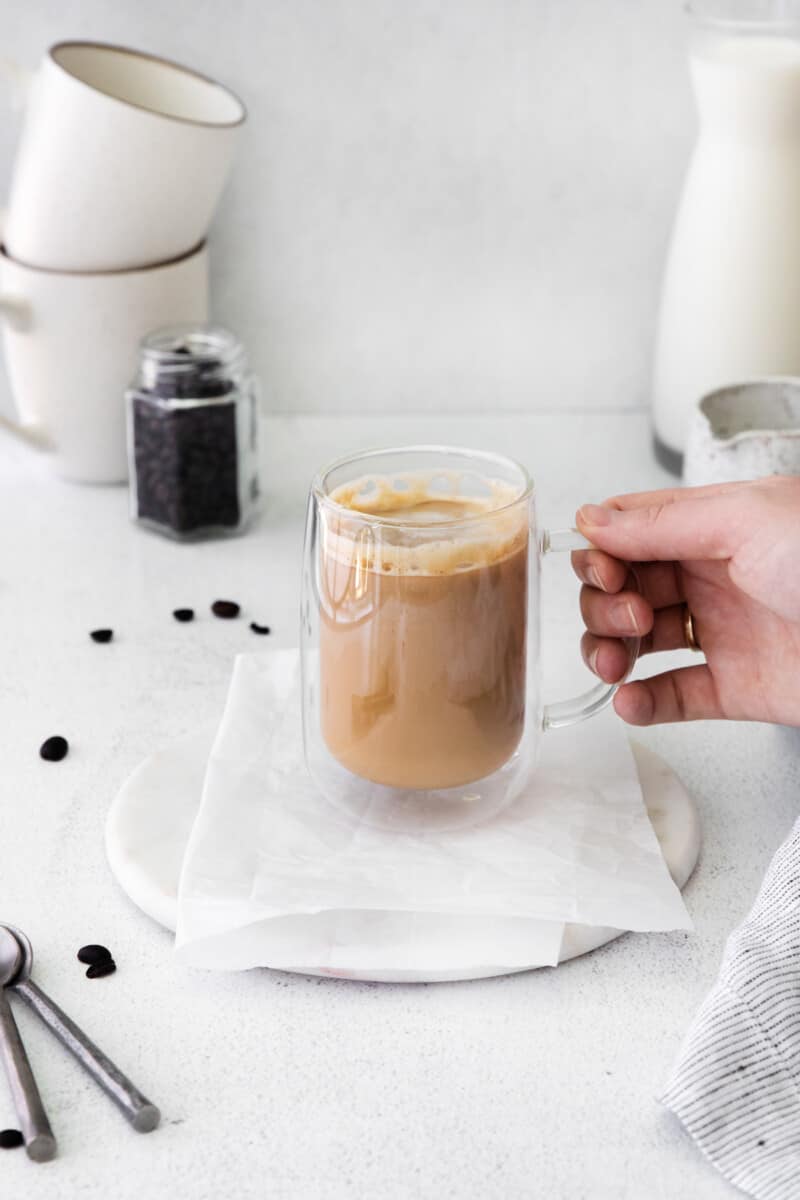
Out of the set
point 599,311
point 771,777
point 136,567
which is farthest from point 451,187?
point 771,777

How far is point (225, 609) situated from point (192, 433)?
0.16 meters

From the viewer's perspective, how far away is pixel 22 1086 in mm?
578

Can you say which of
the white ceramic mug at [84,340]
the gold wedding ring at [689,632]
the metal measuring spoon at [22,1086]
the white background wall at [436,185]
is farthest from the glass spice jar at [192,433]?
the metal measuring spoon at [22,1086]

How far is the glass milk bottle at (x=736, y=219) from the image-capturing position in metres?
1.09

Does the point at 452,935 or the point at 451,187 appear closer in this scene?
the point at 452,935

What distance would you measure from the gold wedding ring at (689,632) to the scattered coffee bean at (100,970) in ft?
1.28

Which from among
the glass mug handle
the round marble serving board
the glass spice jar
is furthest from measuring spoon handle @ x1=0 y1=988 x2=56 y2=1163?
the glass spice jar

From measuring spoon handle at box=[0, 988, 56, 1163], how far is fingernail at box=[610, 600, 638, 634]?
371mm

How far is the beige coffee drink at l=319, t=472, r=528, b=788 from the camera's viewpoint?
2.28 ft

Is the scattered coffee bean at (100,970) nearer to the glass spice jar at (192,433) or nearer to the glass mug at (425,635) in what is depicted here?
the glass mug at (425,635)

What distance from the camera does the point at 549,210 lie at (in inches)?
50.4

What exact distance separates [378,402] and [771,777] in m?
0.66

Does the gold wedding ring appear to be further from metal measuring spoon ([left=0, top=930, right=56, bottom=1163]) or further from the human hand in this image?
metal measuring spoon ([left=0, top=930, right=56, bottom=1163])

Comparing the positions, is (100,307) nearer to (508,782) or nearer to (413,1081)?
(508,782)
